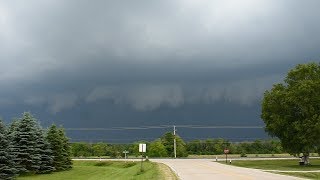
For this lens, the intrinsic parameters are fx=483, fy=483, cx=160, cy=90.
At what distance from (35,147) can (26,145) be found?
1349 mm

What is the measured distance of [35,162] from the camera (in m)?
56.8

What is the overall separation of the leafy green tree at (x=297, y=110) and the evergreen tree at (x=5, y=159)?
28976 mm

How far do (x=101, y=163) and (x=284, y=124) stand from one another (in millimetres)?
25359

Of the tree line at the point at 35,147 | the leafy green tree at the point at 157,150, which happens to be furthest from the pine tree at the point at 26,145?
the leafy green tree at the point at 157,150

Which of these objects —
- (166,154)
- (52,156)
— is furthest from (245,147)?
(52,156)

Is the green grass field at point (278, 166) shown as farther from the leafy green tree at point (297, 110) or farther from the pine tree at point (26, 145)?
the pine tree at point (26, 145)

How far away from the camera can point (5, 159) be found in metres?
47.7

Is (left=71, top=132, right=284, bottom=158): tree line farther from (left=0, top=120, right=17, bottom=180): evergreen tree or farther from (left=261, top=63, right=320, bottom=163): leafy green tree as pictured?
(left=0, top=120, right=17, bottom=180): evergreen tree

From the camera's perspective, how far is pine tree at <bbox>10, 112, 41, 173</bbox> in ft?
184

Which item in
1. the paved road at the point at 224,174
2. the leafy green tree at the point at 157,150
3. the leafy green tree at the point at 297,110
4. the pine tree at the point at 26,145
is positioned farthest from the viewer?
the leafy green tree at the point at 157,150

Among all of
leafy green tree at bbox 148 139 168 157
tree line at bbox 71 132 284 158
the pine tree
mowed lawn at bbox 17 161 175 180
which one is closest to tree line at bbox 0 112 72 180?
the pine tree

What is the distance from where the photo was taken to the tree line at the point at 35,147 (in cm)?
5609

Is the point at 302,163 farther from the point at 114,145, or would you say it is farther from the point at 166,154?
the point at 114,145

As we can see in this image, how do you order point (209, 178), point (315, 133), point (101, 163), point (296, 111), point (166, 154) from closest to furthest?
point (209, 178), point (315, 133), point (296, 111), point (101, 163), point (166, 154)
